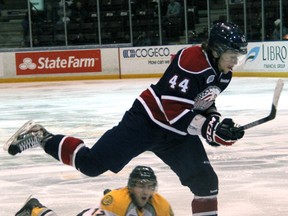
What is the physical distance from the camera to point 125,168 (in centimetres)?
591

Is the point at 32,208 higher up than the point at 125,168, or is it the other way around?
the point at 32,208

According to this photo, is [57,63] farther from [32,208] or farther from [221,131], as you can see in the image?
[221,131]

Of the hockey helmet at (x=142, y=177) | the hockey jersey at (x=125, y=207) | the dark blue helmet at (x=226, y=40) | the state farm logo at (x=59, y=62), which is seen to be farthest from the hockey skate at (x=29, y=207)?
the state farm logo at (x=59, y=62)

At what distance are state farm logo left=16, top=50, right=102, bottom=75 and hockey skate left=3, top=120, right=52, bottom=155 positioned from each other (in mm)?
13039

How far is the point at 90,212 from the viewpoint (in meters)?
3.35

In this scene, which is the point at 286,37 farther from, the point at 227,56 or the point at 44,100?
the point at 227,56

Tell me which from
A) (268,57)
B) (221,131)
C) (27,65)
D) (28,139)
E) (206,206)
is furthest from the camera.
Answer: (27,65)

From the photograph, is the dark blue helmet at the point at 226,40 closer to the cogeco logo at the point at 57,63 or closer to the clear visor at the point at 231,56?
the clear visor at the point at 231,56

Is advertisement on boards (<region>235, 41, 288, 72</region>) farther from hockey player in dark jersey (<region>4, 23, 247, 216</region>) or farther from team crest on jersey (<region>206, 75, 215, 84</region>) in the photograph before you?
team crest on jersey (<region>206, 75, 215, 84</region>)

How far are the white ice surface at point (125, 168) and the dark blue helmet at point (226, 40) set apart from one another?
119 cm

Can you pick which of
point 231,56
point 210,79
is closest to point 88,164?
point 210,79

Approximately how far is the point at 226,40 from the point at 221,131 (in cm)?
44

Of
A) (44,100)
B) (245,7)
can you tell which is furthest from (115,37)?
(44,100)

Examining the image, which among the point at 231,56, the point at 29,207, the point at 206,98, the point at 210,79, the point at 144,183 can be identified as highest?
the point at 231,56
